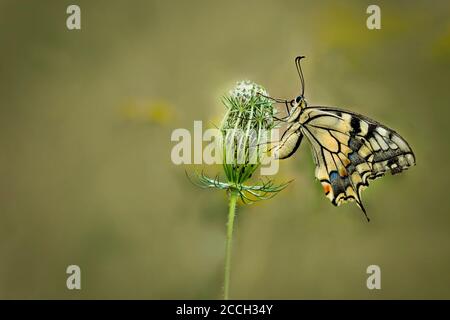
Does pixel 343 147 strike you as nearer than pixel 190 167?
Yes

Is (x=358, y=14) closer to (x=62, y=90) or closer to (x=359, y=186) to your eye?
(x=359, y=186)

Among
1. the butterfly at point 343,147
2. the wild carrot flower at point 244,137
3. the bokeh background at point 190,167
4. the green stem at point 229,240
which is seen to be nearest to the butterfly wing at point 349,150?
the butterfly at point 343,147

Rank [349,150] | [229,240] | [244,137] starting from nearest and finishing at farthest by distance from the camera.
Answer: [229,240]
[244,137]
[349,150]

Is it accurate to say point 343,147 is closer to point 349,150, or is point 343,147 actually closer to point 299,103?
point 349,150

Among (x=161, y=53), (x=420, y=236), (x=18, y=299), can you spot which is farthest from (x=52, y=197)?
(x=420, y=236)

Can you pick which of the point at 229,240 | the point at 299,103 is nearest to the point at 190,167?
the point at 299,103

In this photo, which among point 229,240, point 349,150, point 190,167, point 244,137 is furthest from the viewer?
point 190,167

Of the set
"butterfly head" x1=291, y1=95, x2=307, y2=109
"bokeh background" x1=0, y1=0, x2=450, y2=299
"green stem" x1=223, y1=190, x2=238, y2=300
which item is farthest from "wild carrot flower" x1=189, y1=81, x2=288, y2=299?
"bokeh background" x1=0, y1=0, x2=450, y2=299

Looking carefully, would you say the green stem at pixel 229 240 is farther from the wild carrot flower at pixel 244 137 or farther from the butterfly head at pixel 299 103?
the butterfly head at pixel 299 103

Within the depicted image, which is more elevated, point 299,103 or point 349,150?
point 299,103

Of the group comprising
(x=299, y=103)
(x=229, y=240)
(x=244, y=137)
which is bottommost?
(x=229, y=240)
